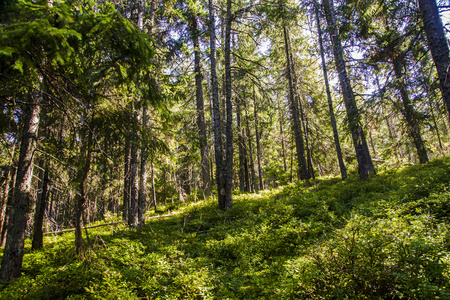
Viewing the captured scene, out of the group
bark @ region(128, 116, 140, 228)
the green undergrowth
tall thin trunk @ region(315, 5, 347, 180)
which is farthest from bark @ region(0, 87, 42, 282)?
tall thin trunk @ region(315, 5, 347, 180)

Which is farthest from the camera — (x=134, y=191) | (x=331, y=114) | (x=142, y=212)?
(x=331, y=114)

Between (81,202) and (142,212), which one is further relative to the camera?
(142,212)

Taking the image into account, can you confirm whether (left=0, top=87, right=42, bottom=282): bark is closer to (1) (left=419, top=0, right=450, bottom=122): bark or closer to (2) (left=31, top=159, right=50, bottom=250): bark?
(2) (left=31, top=159, right=50, bottom=250): bark

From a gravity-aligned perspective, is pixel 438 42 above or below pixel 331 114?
below

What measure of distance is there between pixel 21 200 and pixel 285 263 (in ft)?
21.0

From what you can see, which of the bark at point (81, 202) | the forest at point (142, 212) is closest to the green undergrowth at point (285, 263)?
the forest at point (142, 212)

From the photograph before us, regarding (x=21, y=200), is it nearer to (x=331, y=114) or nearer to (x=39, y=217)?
(x=39, y=217)

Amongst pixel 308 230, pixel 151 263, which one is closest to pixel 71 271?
pixel 151 263

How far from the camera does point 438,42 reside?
575 cm

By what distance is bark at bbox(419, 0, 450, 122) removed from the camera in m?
5.52

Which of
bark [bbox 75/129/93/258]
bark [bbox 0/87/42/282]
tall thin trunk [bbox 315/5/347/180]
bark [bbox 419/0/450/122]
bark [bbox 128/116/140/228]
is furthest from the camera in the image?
tall thin trunk [bbox 315/5/347/180]

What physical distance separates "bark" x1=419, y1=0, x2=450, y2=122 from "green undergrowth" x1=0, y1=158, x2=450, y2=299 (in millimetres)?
2852

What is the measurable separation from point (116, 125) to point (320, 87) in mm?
16820

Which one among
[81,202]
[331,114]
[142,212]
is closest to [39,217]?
[142,212]
